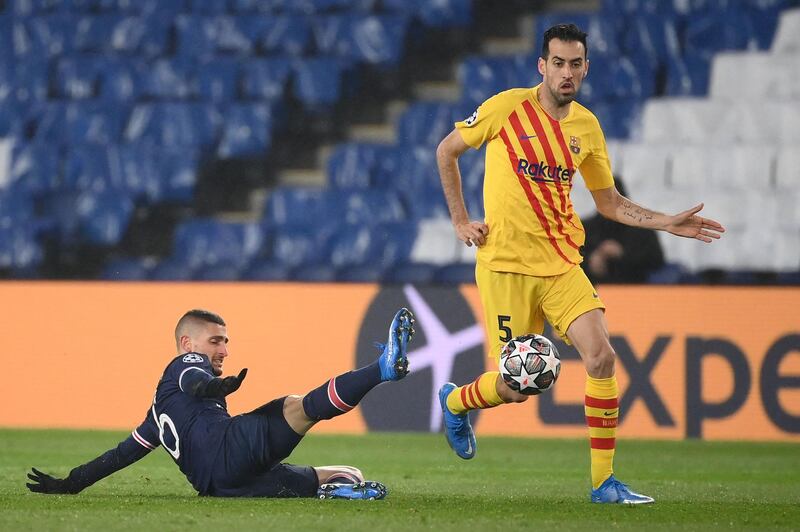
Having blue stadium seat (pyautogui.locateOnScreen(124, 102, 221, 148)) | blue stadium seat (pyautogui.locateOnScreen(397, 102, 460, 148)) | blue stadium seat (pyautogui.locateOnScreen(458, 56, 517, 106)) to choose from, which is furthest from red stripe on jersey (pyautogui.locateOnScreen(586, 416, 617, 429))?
blue stadium seat (pyautogui.locateOnScreen(124, 102, 221, 148))

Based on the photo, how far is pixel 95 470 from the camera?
575 cm

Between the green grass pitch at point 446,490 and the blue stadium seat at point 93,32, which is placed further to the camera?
the blue stadium seat at point 93,32

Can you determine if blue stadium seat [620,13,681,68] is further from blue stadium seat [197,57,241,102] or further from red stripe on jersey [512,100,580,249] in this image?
red stripe on jersey [512,100,580,249]

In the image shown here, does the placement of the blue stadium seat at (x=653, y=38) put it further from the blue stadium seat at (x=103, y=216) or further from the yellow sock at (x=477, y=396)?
the yellow sock at (x=477, y=396)

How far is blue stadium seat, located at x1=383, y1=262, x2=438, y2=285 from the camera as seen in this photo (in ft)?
34.5

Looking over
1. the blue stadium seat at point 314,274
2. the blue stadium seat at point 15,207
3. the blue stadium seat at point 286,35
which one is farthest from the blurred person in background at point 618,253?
the blue stadium seat at point 15,207

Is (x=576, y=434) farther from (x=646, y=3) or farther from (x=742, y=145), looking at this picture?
(x=646, y=3)

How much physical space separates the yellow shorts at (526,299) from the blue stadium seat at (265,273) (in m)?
4.94

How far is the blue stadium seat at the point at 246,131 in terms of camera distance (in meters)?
12.7

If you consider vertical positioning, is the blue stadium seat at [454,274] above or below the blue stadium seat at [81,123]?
below

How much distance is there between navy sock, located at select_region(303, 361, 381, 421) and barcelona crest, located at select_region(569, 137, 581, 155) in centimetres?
132

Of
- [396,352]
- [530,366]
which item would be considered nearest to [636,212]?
[530,366]

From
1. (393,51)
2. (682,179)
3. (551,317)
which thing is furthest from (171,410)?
(393,51)

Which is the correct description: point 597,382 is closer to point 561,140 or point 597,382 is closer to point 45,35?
point 561,140
